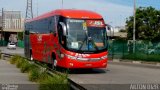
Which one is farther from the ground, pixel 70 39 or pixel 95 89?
pixel 70 39

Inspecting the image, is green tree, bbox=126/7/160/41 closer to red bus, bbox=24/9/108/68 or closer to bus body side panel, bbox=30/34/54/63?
bus body side panel, bbox=30/34/54/63

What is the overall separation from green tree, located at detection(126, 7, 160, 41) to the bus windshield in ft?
180

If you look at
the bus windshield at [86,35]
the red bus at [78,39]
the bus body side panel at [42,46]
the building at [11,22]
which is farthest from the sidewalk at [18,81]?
the building at [11,22]

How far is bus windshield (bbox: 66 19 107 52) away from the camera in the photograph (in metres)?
22.0

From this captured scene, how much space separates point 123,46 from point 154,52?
627 cm

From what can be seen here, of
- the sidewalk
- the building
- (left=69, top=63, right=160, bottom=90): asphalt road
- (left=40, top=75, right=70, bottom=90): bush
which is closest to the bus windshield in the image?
(left=69, top=63, right=160, bottom=90): asphalt road

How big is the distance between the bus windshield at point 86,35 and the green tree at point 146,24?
180 ft

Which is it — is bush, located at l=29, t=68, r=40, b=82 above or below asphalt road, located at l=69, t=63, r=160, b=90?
above

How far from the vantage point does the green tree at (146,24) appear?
77.1 metres

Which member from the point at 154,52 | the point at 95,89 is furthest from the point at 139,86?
the point at 154,52

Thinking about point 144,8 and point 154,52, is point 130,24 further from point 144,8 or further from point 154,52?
point 154,52

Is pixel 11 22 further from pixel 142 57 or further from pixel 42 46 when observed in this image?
pixel 42 46

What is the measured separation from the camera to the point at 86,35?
72.9ft

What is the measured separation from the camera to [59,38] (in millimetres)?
22500
